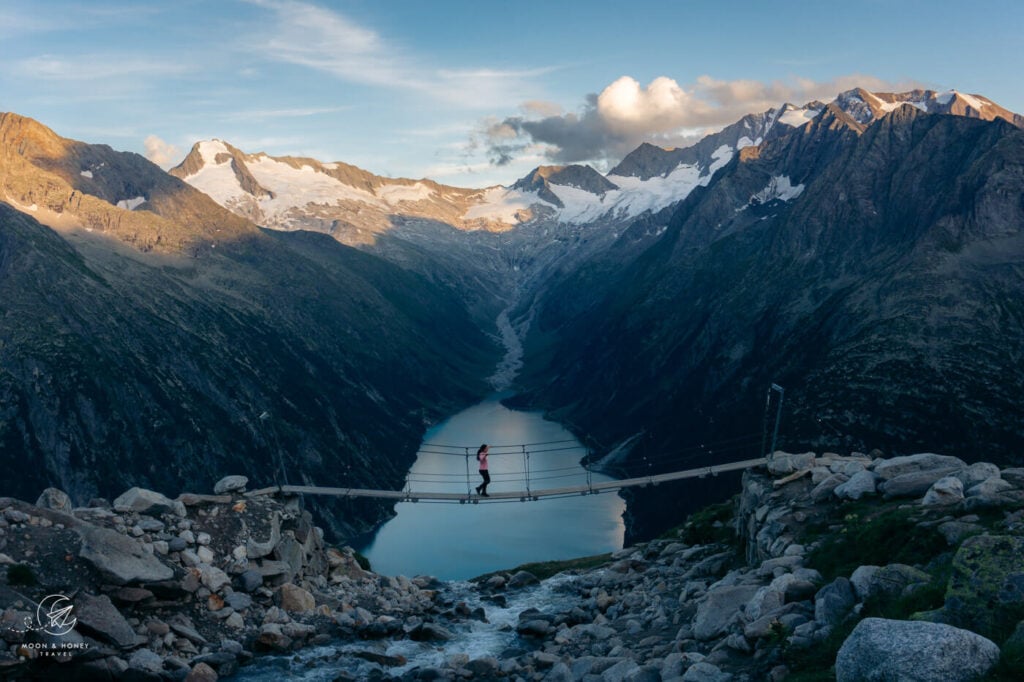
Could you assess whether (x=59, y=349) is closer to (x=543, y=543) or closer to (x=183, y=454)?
(x=183, y=454)

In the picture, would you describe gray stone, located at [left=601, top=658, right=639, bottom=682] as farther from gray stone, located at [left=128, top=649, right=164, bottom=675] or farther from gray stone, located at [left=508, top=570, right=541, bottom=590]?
gray stone, located at [left=508, top=570, right=541, bottom=590]

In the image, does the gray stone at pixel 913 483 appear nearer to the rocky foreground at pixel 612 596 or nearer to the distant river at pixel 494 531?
the rocky foreground at pixel 612 596

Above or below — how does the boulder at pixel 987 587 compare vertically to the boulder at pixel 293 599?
above

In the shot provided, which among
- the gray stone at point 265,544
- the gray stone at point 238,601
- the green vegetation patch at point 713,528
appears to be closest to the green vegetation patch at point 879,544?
the green vegetation patch at point 713,528

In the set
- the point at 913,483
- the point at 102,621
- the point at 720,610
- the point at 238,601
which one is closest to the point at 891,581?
the point at 720,610

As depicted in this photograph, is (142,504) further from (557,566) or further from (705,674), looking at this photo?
(557,566)

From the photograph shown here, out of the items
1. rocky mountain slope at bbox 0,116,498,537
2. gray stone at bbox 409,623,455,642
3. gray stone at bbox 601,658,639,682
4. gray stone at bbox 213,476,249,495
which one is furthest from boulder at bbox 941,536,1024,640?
rocky mountain slope at bbox 0,116,498,537
